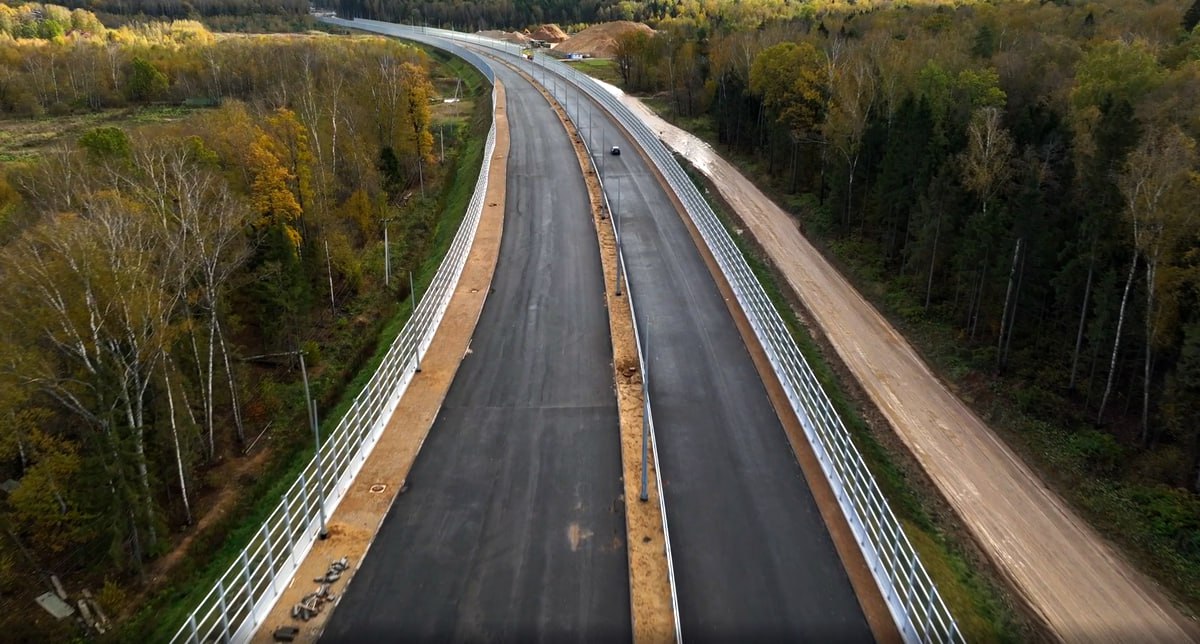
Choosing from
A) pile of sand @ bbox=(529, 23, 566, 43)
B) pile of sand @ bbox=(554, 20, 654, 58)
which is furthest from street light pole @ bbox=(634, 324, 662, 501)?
pile of sand @ bbox=(529, 23, 566, 43)

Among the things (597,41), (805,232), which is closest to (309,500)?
(805,232)

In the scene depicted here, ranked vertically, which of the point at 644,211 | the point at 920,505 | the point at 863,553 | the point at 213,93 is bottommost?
the point at 920,505

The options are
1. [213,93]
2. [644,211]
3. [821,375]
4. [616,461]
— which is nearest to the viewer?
[616,461]

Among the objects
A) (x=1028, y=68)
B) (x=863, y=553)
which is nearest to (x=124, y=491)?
(x=863, y=553)

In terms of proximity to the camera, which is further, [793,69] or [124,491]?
[793,69]

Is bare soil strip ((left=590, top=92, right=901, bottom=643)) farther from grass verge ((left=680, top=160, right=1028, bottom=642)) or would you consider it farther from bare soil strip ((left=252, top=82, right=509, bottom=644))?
bare soil strip ((left=252, top=82, right=509, bottom=644))

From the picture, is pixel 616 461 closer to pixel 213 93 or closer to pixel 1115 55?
pixel 1115 55

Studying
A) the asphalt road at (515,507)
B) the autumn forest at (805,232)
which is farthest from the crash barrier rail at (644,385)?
the autumn forest at (805,232)
